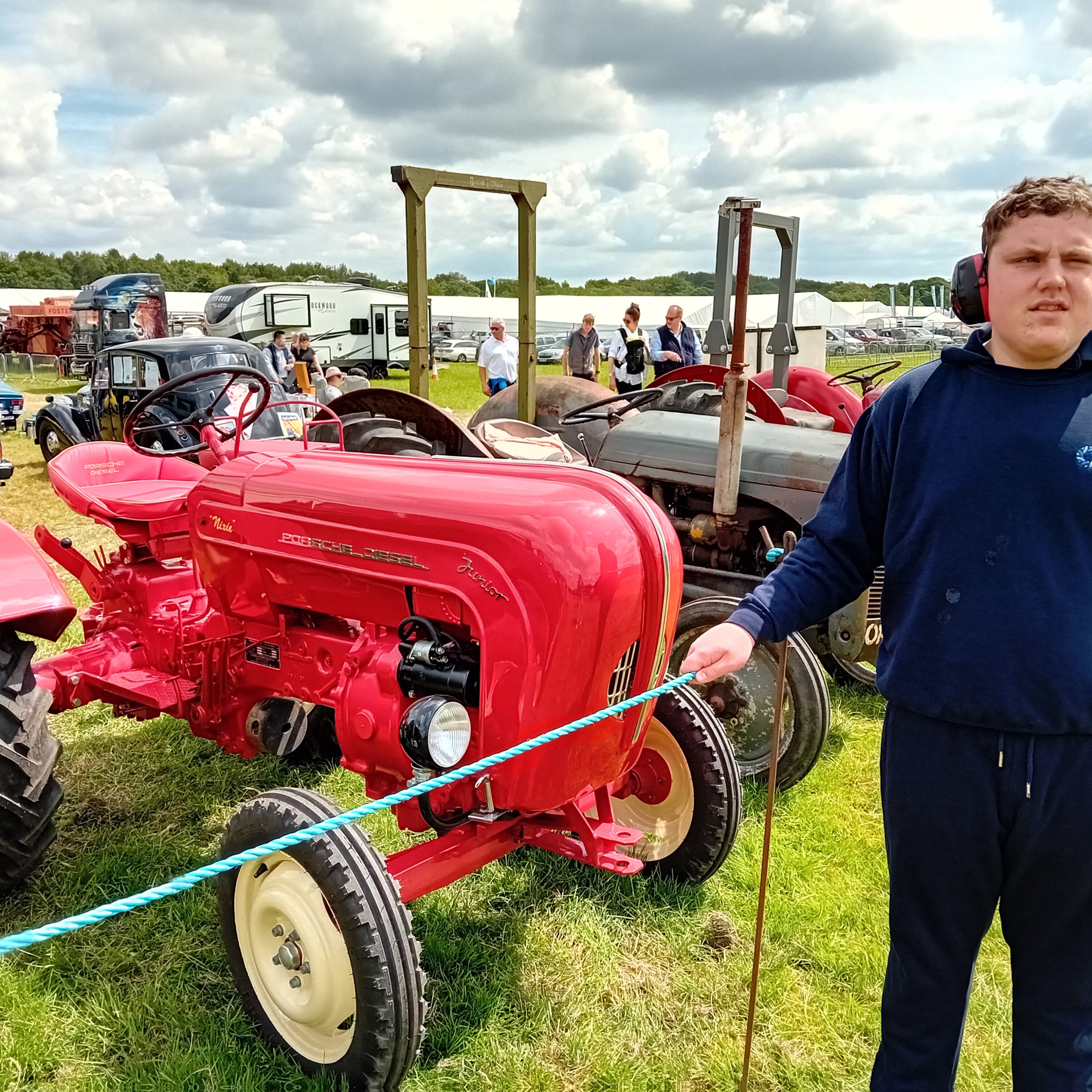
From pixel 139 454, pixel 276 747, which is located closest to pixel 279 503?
pixel 276 747

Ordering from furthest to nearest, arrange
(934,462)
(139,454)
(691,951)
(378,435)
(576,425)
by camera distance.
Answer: (576,425)
(378,435)
(139,454)
(691,951)
(934,462)

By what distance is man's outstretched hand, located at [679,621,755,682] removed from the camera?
163 cm

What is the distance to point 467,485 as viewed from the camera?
7.55 feet

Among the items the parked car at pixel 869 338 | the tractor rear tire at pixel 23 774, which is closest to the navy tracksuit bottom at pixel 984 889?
the tractor rear tire at pixel 23 774

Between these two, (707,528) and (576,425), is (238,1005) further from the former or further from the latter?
(576,425)

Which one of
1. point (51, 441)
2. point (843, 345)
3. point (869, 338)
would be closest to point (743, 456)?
point (51, 441)

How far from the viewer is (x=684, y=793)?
2865mm

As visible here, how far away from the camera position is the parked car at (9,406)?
12773mm

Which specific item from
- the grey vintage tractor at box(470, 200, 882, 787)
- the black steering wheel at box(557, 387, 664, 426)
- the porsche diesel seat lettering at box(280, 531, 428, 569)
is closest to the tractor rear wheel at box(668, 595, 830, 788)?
the grey vintage tractor at box(470, 200, 882, 787)

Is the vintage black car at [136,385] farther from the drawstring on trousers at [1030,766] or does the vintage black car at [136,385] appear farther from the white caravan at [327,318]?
the white caravan at [327,318]

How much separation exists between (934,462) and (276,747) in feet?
7.71

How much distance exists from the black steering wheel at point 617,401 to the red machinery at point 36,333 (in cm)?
2759

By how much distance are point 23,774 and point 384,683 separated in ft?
3.73

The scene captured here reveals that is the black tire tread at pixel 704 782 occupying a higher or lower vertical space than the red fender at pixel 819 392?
lower
